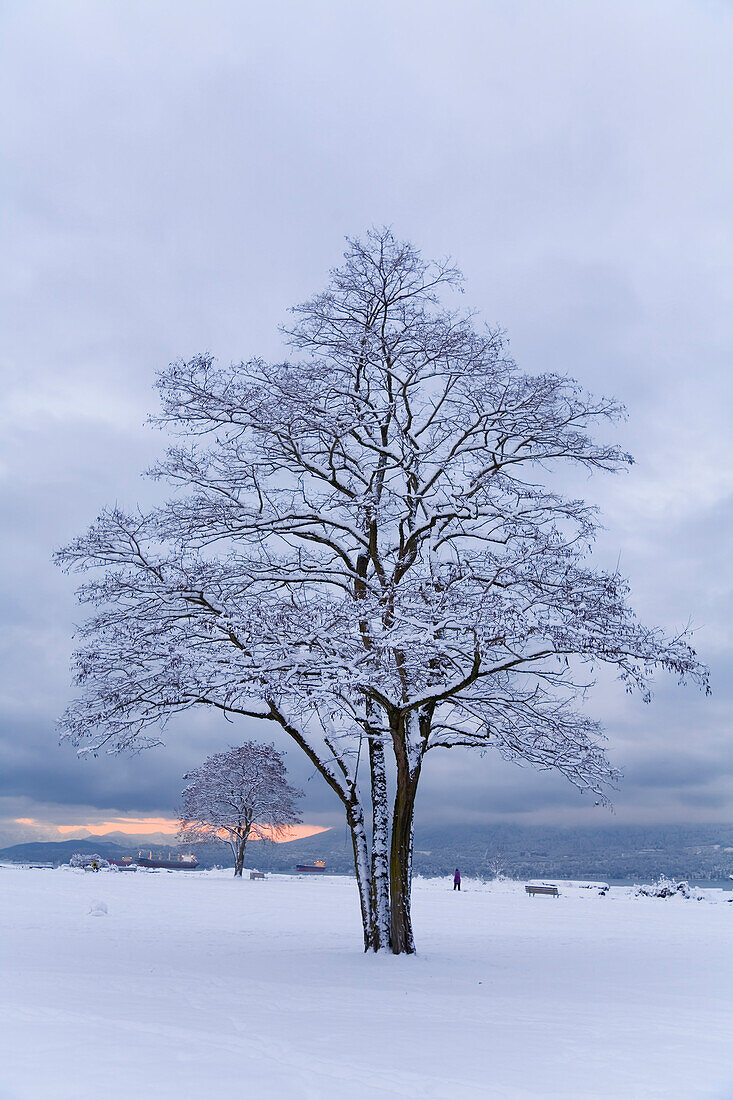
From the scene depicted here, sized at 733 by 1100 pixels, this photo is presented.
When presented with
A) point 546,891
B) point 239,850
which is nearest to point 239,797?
point 239,850

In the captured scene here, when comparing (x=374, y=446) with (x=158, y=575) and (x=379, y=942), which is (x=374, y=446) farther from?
(x=379, y=942)

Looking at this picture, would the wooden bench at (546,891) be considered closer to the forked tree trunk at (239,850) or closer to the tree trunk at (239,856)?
the forked tree trunk at (239,850)

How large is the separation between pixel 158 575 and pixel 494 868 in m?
46.9

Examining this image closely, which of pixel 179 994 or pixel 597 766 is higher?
pixel 597 766

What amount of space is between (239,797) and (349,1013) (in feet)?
137

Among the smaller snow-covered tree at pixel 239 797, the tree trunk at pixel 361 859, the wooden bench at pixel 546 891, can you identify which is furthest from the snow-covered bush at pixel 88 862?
the tree trunk at pixel 361 859

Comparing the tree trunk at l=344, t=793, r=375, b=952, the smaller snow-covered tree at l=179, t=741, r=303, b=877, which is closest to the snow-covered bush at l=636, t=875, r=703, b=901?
the smaller snow-covered tree at l=179, t=741, r=303, b=877

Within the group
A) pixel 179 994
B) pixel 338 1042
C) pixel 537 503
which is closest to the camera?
pixel 338 1042

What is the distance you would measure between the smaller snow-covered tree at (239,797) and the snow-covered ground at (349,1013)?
28.1m

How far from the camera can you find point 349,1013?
8594 mm

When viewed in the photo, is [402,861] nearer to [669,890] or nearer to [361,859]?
[361,859]

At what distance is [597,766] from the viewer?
13.4 meters

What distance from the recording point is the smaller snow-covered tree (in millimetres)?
46812

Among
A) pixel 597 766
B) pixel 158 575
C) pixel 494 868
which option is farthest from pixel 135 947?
pixel 494 868
